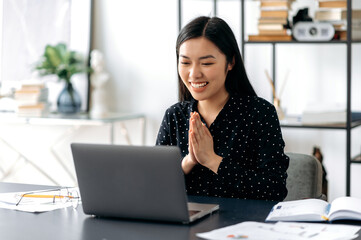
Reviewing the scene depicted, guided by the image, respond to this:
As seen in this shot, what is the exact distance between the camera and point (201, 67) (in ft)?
6.60

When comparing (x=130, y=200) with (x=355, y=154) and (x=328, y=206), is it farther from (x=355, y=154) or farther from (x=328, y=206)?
(x=355, y=154)

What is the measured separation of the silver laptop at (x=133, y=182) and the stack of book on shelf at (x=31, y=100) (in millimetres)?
2496

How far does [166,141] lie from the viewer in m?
2.22

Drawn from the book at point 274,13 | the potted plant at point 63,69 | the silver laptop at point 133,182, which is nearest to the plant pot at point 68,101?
the potted plant at point 63,69

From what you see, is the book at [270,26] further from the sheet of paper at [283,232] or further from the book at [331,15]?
the sheet of paper at [283,232]

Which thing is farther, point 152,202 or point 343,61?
point 343,61

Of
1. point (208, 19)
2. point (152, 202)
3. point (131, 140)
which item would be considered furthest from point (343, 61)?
point (152, 202)

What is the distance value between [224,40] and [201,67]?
134mm

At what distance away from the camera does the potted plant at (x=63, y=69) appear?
403cm

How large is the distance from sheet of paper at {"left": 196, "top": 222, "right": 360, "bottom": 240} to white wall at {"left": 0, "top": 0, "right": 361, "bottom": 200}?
228 cm

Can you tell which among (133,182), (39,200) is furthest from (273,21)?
(133,182)

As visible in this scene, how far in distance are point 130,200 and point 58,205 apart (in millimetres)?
328

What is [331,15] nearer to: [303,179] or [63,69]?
[303,179]

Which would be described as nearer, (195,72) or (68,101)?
(195,72)
